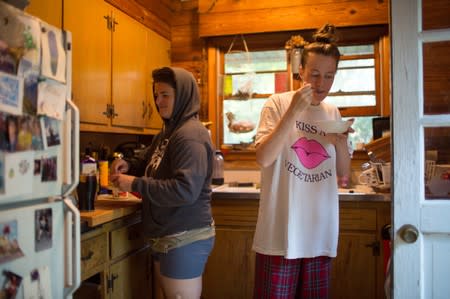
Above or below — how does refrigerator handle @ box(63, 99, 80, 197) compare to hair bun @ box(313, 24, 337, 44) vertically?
below

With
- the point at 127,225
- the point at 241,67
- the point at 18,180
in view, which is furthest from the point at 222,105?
the point at 18,180

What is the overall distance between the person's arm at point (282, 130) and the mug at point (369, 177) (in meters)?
1.38

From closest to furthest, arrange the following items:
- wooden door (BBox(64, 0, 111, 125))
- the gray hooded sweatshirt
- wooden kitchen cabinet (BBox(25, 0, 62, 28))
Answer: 1. the gray hooded sweatshirt
2. wooden kitchen cabinet (BBox(25, 0, 62, 28))
3. wooden door (BBox(64, 0, 111, 125))

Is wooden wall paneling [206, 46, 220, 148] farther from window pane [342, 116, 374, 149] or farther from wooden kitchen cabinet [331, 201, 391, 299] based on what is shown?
wooden kitchen cabinet [331, 201, 391, 299]

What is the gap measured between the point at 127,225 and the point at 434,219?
128cm

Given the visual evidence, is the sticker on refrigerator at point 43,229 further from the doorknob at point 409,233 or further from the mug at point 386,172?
the mug at point 386,172

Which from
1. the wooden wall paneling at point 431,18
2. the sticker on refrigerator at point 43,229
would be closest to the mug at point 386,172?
the wooden wall paneling at point 431,18

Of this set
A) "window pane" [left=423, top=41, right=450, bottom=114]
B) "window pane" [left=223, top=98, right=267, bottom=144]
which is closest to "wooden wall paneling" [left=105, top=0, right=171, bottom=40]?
"window pane" [left=223, top=98, right=267, bottom=144]

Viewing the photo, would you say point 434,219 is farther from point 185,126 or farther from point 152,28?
point 152,28

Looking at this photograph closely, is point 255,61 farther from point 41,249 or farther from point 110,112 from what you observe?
point 41,249

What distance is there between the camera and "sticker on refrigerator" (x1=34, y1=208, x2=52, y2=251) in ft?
3.76

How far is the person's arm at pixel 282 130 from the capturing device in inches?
57.0

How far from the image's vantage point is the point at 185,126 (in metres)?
1.63

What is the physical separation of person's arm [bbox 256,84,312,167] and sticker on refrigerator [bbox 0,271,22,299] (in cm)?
87
